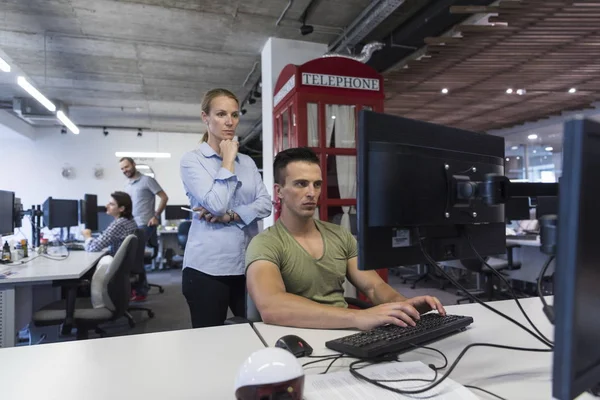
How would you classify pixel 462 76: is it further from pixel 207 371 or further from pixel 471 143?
pixel 207 371

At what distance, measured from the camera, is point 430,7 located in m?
4.26

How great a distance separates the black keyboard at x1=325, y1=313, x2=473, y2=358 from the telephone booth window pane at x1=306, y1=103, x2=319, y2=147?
7.99ft

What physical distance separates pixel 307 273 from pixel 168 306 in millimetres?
4068

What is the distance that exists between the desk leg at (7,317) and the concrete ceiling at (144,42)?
3163 mm

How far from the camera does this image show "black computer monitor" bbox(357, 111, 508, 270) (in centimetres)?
89

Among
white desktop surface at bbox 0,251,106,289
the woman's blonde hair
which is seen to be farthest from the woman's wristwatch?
white desktop surface at bbox 0,251,106,289

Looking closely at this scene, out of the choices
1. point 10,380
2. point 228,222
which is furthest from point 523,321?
point 10,380

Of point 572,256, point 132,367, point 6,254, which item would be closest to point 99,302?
point 6,254

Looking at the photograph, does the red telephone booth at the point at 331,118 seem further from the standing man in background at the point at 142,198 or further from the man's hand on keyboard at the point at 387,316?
the standing man in background at the point at 142,198

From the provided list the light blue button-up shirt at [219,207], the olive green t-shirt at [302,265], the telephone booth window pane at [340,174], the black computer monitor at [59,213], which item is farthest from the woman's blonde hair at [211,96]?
the black computer monitor at [59,213]

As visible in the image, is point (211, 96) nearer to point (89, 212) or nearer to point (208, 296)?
point (208, 296)

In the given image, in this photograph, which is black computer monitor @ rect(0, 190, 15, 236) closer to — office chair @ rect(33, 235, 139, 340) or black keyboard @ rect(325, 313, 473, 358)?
office chair @ rect(33, 235, 139, 340)

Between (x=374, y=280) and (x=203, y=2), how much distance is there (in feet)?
12.3

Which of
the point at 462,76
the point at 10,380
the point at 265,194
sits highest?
the point at 462,76
